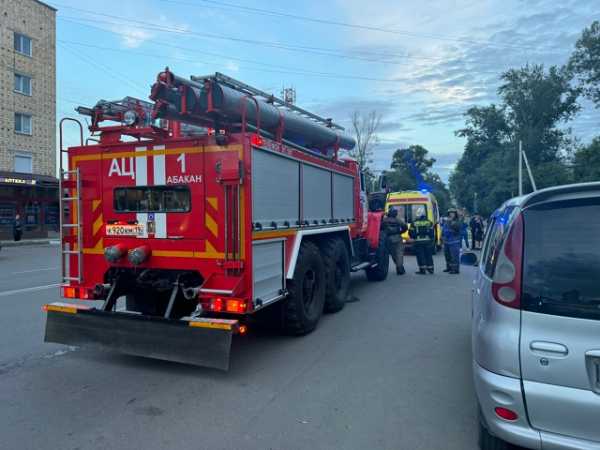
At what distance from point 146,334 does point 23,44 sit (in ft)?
95.4

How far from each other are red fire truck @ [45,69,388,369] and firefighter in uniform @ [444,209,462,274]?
7.15 meters

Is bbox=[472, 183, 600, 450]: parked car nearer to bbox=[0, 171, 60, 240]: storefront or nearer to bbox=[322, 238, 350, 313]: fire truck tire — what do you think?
bbox=[322, 238, 350, 313]: fire truck tire

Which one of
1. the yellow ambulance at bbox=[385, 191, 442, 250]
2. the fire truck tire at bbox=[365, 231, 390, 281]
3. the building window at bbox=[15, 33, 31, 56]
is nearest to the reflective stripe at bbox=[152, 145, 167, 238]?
the fire truck tire at bbox=[365, 231, 390, 281]

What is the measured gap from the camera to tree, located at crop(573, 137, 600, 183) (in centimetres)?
3241

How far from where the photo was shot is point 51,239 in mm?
28391

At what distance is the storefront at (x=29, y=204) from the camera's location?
25969 millimetres

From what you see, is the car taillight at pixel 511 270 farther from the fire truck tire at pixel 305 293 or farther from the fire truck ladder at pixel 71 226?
the fire truck ladder at pixel 71 226

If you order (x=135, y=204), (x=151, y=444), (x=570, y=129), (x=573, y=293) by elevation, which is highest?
(x=570, y=129)

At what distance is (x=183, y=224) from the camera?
16.2 ft

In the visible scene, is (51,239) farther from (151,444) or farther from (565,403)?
(565,403)

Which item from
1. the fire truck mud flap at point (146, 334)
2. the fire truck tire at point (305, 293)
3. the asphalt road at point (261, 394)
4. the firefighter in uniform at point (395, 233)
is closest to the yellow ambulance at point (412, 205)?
the firefighter in uniform at point (395, 233)

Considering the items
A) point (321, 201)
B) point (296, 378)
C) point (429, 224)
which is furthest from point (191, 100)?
point (429, 224)

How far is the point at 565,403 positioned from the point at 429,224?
10053 millimetres

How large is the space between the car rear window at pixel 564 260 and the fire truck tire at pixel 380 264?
7642 mm
